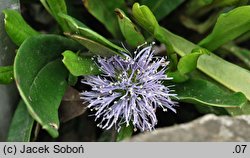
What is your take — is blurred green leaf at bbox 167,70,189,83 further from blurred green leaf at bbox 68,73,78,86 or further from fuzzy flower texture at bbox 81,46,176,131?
blurred green leaf at bbox 68,73,78,86

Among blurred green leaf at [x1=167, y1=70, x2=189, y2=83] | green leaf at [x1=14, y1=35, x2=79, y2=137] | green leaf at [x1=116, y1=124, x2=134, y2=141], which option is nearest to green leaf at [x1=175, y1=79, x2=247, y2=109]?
blurred green leaf at [x1=167, y1=70, x2=189, y2=83]

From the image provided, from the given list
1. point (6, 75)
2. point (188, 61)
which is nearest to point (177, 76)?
point (188, 61)

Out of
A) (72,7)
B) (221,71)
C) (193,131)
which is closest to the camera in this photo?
(193,131)

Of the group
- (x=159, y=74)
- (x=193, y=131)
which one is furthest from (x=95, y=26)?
(x=193, y=131)

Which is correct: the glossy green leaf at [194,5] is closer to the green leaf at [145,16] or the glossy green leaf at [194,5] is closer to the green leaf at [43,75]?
the green leaf at [145,16]

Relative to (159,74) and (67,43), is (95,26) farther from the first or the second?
(159,74)
